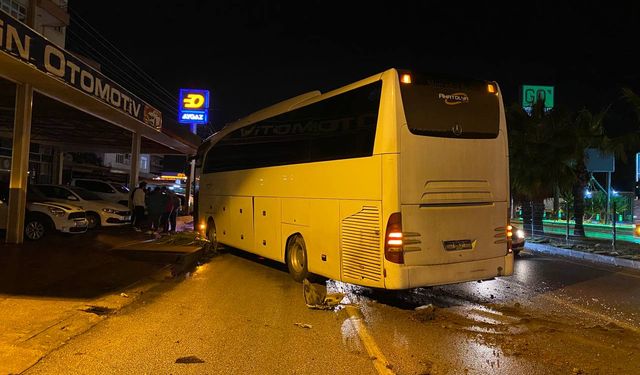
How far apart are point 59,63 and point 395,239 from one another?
Answer: 30.5 ft

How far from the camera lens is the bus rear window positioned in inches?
292

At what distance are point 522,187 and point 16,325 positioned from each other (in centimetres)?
1907

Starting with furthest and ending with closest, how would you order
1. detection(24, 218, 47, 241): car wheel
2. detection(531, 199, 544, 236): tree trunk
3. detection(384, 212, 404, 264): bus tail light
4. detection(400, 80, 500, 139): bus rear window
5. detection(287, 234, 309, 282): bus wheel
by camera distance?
detection(531, 199, 544, 236): tree trunk < detection(24, 218, 47, 241): car wheel < detection(287, 234, 309, 282): bus wheel < detection(400, 80, 500, 139): bus rear window < detection(384, 212, 404, 264): bus tail light

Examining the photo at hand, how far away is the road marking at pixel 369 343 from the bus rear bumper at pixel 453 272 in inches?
26.5

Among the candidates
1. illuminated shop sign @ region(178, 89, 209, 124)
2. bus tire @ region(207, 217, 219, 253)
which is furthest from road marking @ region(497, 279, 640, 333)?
illuminated shop sign @ region(178, 89, 209, 124)

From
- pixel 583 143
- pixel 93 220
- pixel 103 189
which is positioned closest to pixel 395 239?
pixel 93 220

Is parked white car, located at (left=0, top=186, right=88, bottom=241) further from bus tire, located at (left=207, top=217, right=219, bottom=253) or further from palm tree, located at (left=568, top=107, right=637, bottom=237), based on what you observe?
palm tree, located at (left=568, top=107, right=637, bottom=237)

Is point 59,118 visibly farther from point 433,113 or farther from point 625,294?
point 625,294

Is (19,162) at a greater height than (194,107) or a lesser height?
lesser

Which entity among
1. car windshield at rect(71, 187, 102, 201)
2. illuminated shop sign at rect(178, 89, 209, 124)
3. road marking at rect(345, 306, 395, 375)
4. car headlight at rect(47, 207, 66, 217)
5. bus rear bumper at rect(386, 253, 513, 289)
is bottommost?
road marking at rect(345, 306, 395, 375)

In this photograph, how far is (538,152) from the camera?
66.1 feet

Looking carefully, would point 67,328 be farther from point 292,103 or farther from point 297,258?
point 292,103

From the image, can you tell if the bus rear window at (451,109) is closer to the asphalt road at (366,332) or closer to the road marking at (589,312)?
the asphalt road at (366,332)

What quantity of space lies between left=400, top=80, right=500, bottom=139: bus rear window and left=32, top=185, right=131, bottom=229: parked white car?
42.3 ft
